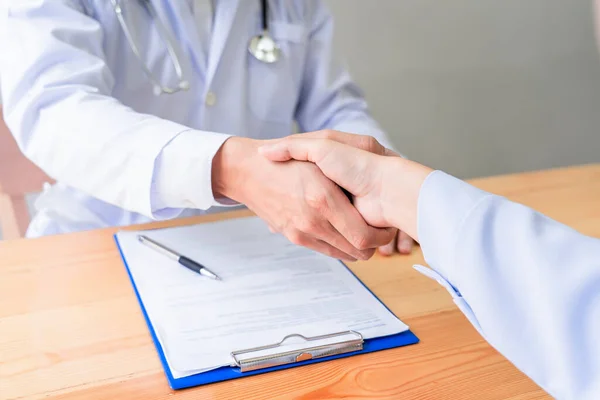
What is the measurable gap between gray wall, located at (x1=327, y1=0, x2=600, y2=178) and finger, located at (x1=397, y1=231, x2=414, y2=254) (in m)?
1.39

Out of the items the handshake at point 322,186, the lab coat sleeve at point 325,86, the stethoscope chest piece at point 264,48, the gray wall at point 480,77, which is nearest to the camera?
the handshake at point 322,186

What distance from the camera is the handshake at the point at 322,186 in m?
0.84

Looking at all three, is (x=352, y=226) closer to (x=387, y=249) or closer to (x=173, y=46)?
(x=387, y=249)

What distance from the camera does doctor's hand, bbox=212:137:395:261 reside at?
869 millimetres

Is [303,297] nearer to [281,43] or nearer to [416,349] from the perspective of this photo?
[416,349]

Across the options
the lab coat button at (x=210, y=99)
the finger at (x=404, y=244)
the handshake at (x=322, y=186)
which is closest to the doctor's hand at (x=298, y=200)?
the handshake at (x=322, y=186)

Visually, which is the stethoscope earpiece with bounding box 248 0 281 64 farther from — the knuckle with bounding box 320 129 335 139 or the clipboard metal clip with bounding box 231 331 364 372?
the clipboard metal clip with bounding box 231 331 364 372

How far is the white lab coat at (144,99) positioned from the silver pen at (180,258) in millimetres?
49

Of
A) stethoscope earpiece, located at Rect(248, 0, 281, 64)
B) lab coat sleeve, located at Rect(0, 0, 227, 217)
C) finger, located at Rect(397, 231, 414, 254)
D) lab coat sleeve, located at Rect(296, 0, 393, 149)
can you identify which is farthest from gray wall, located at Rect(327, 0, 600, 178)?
finger, located at Rect(397, 231, 414, 254)

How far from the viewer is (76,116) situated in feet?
3.37

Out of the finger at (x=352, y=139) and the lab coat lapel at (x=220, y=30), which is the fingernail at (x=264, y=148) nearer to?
the finger at (x=352, y=139)

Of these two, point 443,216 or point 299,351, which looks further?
point 299,351

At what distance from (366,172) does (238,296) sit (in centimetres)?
22

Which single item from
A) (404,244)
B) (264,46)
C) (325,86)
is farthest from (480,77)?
(404,244)
